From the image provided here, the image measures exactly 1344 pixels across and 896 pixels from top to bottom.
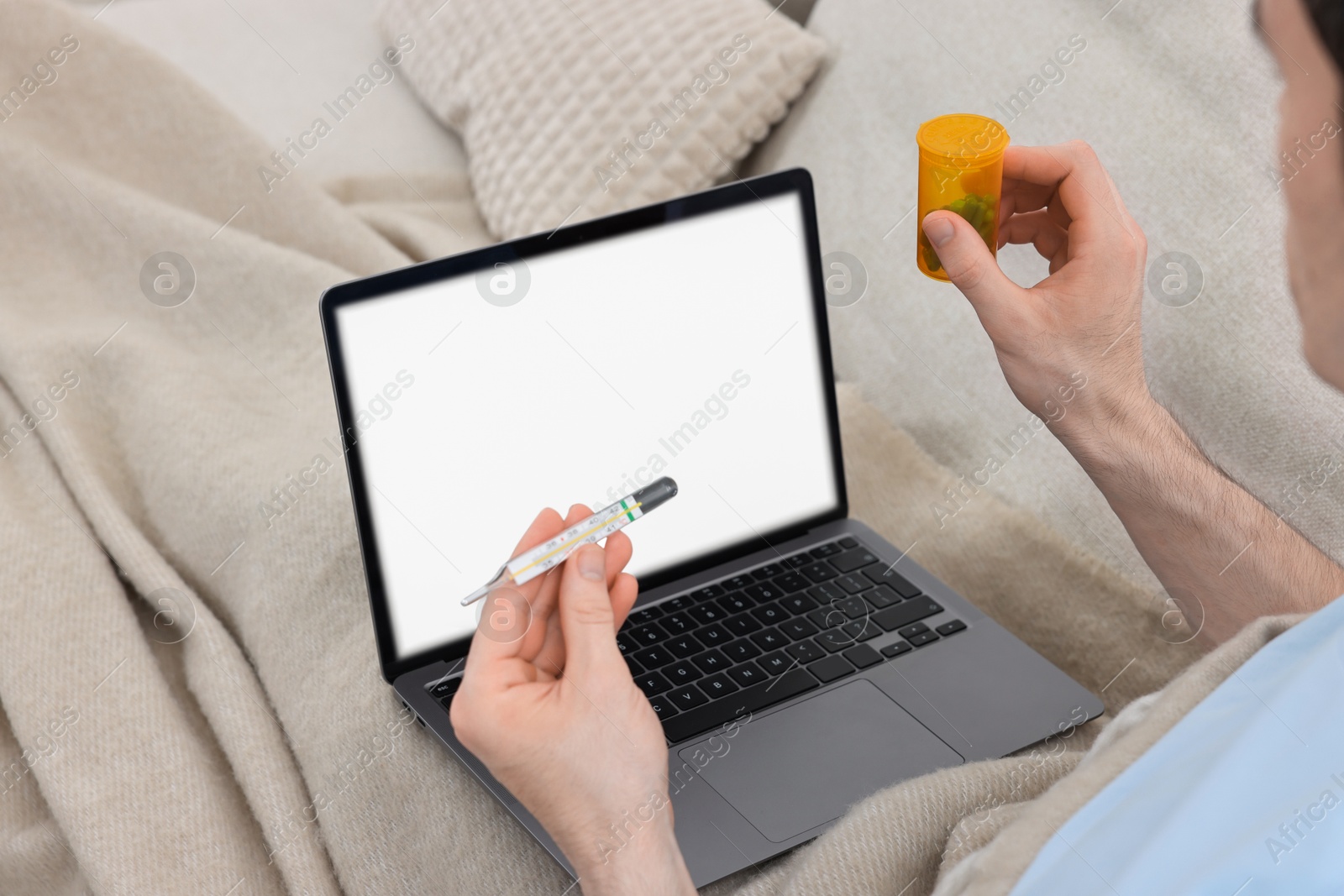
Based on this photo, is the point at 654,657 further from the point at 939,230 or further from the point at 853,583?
the point at 939,230

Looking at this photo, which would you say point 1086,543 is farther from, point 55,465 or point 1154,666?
point 55,465

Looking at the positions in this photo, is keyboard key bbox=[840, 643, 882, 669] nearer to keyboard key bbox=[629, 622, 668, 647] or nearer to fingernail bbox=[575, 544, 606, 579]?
keyboard key bbox=[629, 622, 668, 647]

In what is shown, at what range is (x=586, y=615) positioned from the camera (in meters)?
0.56

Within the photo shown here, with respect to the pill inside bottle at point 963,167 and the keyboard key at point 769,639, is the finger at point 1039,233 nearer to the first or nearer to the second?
the pill inside bottle at point 963,167

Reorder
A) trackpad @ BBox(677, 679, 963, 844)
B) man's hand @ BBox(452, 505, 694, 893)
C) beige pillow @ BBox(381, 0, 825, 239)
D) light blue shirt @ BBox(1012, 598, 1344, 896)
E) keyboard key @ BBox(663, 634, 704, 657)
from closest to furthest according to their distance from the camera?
1. light blue shirt @ BBox(1012, 598, 1344, 896)
2. man's hand @ BBox(452, 505, 694, 893)
3. trackpad @ BBox(677, 679, 963, 844)
4. keyboard key @ BBox(663, 634, 704, 657)
5. beige pillow @ BBox(381, 0, 825, 239)

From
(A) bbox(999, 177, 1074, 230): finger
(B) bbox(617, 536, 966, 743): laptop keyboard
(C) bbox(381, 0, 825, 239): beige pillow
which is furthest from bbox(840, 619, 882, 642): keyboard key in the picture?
(C) bbox(381, 0, 825, 239): beige pillow

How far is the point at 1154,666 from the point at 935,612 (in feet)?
0.57

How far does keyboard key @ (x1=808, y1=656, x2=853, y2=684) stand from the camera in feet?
2.44

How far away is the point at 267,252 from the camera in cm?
106

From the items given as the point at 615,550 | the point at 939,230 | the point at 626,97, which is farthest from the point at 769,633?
the point at 626,97

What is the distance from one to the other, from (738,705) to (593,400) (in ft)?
0.80

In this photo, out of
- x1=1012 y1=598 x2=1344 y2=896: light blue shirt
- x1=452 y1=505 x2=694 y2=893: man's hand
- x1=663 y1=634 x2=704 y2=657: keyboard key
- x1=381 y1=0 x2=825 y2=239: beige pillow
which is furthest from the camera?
x1=381 y1=0 x2=825 y2=239: beige pillow

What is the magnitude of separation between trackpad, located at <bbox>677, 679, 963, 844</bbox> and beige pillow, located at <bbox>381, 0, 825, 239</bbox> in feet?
2.16

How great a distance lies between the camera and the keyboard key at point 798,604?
2.60ft
